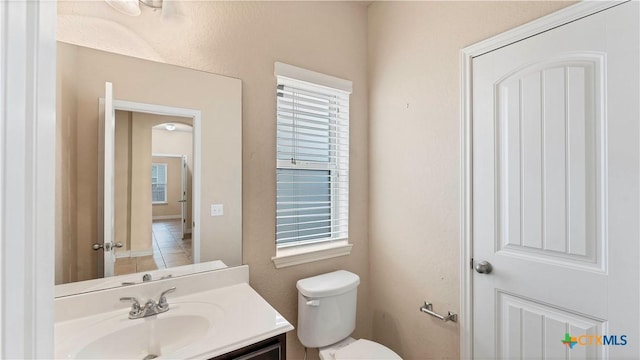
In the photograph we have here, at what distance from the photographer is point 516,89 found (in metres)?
1.21

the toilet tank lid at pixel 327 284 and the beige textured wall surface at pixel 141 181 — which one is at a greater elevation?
the beige textured wall surface at pixel 141 181

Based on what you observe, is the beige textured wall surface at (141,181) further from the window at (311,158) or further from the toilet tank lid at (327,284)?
the toilet tank lid at (327,284)

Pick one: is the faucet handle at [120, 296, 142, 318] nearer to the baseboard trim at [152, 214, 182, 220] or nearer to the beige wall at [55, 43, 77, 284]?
the beige wall at [55, 43, 77, 284]

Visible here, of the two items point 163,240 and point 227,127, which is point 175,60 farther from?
point 163,240

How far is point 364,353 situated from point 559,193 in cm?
115

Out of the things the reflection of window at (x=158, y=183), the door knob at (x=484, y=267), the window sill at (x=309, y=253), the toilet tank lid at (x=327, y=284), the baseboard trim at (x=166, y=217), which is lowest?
the toilet tank lid at (x=327, y=284)

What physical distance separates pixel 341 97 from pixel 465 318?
1.46m

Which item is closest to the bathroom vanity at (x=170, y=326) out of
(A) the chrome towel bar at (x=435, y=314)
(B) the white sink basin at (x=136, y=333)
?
(B) the white sink basin at (x=136, y=333)

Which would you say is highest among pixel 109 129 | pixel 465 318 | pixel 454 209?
pixel 109 129

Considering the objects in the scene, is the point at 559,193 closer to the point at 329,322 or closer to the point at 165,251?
the point at 329,322

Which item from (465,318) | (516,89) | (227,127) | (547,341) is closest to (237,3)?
(227,127)

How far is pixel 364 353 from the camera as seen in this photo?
56.1 inches

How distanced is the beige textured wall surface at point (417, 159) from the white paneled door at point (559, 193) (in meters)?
0.13

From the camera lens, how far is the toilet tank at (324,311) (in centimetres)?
147
